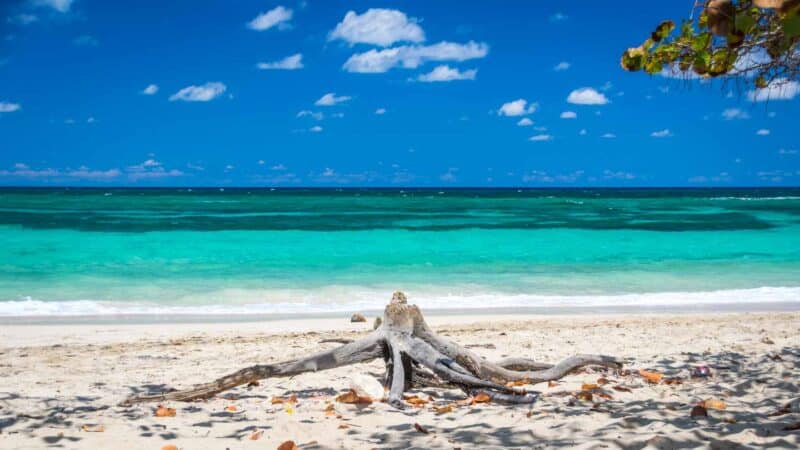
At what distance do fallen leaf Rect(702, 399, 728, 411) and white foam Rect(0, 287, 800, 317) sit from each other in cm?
726

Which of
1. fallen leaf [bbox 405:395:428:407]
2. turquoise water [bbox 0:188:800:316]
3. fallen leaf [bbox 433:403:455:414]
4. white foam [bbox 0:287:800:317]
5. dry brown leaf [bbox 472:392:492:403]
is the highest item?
turquoise water [bbox 0:188:800:316]

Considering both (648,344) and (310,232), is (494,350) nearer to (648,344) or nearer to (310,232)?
(648,344)

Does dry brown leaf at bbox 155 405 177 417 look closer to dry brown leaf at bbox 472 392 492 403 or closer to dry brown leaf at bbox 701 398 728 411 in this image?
dry brown leaf at bbox 472 392 492 403

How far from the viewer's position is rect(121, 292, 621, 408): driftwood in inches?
192

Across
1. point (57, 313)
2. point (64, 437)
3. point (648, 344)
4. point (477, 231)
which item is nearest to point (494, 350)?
point (648, 344)

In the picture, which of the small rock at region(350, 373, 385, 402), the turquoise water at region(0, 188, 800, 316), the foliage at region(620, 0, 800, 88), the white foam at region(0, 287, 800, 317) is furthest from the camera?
the turquoise water at region(0, 188, 800, 316)

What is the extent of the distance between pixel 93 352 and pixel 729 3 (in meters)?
→ 7.27

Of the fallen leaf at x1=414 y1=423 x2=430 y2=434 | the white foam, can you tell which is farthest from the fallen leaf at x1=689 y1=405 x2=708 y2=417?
the white foam

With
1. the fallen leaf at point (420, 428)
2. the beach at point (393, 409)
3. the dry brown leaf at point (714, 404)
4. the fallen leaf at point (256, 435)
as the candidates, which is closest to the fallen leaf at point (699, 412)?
the beach at point (393, 409)

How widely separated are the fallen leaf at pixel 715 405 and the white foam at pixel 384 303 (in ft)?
23.8

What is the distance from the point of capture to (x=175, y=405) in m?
4.75

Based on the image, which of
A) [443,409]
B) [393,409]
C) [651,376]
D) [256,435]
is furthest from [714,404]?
[256,435]

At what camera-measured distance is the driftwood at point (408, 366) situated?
4.88 m

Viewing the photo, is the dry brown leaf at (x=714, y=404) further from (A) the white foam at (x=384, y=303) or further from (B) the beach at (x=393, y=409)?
(A) the white foam at (x=384, y=303)
